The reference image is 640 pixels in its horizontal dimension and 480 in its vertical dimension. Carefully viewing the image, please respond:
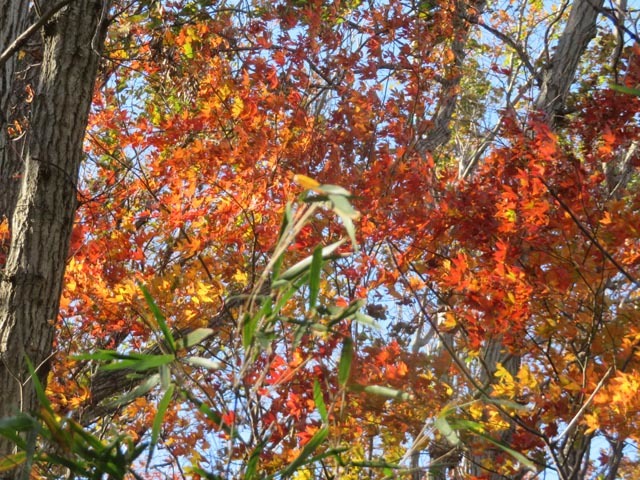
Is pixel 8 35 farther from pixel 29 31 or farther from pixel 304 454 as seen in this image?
pixel 304 454

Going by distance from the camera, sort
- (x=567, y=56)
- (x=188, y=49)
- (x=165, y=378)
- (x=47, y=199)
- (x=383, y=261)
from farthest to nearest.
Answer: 1. (x=188, y=49)
2. (x=567, y=56)
3. (x=383, y=261)
4. (x=47, y=199)
5. (x=165, y=378)

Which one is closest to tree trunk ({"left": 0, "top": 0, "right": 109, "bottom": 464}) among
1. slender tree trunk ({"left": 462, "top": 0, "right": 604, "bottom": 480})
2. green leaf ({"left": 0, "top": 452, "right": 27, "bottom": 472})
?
green leaf ({"left": 0, "top": 452, "right": 27, "bottom": 472})

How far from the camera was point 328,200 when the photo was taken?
5.10 ft

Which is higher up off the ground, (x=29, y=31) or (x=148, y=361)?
(x=29, y=31)

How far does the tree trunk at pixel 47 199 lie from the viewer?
120 inches

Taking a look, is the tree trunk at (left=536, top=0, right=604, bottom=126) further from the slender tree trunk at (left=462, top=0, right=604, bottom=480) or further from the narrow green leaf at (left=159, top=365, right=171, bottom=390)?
the narrow green leaf at (left=159, top=365, right=171, bottom=390)

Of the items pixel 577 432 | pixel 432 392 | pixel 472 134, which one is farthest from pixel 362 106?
pixel 472 134

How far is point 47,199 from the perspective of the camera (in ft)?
10.5

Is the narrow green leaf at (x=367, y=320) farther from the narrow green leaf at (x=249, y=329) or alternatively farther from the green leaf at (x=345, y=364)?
the narrow green leaf at (x=249, y=329)

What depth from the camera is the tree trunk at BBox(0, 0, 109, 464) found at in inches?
120

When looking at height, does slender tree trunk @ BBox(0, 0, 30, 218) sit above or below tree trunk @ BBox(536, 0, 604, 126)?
below

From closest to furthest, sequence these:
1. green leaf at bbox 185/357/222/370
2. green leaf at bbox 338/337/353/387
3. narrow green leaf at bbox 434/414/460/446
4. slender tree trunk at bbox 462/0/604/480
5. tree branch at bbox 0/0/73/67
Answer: green leaf at bbox 185/357/222/370
green leaf at bbox 338/337/353/387
narrow green leaf at bbox 434/414/460/446
tree branch at bbox 0/0/73/67
slender tree trunk at bbox 462/0/604/480

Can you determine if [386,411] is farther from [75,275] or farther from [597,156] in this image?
[75,275]

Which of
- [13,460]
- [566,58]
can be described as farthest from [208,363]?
[566,58]
